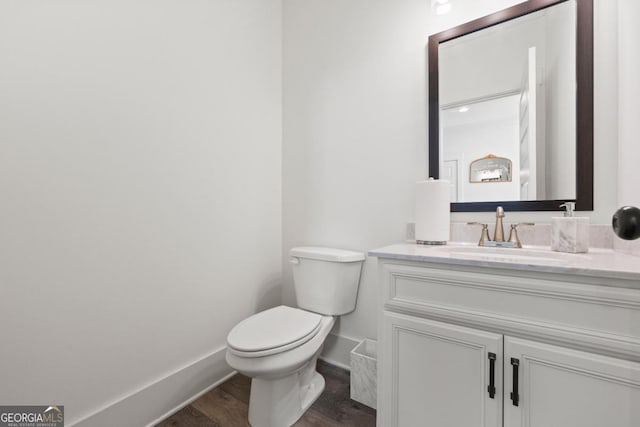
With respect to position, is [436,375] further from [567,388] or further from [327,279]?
[327,279]

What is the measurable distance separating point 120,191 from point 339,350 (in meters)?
1.47

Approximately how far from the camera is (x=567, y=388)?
2.40 ft

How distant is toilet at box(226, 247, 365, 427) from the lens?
110 centimetres

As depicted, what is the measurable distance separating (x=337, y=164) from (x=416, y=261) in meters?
0.92

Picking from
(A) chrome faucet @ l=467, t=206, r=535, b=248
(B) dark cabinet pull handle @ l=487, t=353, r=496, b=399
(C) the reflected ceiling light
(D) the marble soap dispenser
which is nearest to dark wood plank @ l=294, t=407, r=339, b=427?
(B) dark cabinet pull handle @ l=487, t=353, r=496, b=399

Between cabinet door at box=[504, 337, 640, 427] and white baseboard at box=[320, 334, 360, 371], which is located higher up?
cabinet door at box=[504, 337, 640, 427]

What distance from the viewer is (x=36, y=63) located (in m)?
0.94

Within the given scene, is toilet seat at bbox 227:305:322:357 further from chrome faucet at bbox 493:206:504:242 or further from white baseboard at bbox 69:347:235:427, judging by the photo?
chrome faucet at bbox 493:206:504:242

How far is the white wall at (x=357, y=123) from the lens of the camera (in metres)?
1.43

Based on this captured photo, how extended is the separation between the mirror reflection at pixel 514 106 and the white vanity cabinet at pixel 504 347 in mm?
582

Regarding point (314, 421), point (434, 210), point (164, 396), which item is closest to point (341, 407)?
point (314, 421)

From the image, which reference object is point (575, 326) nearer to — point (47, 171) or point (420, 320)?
point (420, 320)

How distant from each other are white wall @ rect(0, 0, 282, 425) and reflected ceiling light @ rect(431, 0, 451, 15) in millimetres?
1089

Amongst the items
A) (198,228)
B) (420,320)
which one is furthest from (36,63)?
(420,320)
